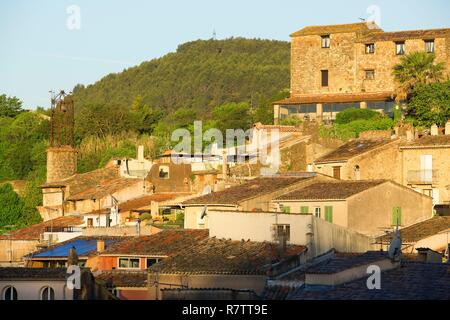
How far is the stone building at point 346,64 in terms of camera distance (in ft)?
236

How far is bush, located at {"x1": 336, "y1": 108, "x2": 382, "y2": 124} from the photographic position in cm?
6945

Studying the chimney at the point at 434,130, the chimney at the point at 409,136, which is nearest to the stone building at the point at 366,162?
the chimney at the point at 409,136

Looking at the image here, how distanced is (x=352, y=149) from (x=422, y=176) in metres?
2.78

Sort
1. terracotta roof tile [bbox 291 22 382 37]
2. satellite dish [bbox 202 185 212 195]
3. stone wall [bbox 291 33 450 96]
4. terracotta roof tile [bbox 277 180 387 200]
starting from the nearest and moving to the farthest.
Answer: terracotta roof tile [bbox 277 180 387 200]
satellite dish [bbox 202 185 212 195]
stone wall [bbox 291 33 450 96]
terracotta roof tile [bbox 291 22 382 37]

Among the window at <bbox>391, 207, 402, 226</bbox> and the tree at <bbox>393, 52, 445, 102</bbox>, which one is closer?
the window at <bbox>391, 207, 402, 226</bbox>

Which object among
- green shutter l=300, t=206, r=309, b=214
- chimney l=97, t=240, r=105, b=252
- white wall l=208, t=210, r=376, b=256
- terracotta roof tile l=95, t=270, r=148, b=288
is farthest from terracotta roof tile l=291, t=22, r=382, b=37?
terracotta roof tile l=95, t=270, r=148, b=288

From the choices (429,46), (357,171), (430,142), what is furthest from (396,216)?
(429,46)

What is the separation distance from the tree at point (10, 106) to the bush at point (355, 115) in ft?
113

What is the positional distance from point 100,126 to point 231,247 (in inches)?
1608

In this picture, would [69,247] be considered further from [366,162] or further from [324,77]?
[324,77]

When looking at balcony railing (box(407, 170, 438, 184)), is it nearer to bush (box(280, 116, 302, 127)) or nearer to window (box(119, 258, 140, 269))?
bush (box(280, 116, 302, 127))

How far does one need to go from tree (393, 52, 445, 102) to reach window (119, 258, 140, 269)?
24326mm

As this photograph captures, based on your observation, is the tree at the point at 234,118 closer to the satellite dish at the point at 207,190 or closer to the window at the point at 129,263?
the satellite dish at the point at 207,190
